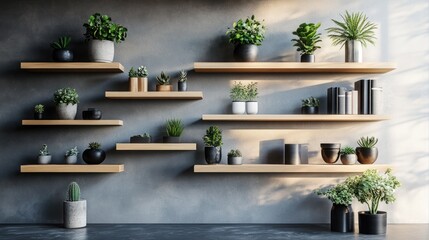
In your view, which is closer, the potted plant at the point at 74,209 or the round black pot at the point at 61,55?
the potted plant at the point at 74,209

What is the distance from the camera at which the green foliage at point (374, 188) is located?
10.8ft

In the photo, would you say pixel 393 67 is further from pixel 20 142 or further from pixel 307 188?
pixel 20 142

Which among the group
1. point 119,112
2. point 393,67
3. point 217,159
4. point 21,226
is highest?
point 393,67

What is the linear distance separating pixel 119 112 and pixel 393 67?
7.19 feet

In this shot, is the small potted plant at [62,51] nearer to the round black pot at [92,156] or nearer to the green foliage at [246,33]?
the round black pot at [92,156]

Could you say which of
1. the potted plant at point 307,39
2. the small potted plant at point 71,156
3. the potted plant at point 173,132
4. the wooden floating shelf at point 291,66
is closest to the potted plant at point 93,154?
the small potted plant at point 71,156

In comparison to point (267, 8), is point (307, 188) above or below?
below

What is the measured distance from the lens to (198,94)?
3605mm

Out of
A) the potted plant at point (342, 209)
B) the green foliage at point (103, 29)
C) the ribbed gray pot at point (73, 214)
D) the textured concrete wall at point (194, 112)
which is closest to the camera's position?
the potted plant at point (342, 209)

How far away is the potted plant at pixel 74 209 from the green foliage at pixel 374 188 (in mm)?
2039

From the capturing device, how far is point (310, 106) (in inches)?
145

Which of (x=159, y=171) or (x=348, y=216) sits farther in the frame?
(x=159, y=171)

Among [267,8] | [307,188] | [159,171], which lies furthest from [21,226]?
[267,8]

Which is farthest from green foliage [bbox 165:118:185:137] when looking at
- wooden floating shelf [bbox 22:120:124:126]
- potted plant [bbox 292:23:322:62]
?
potted plant [bbox 292:23:322:62]
